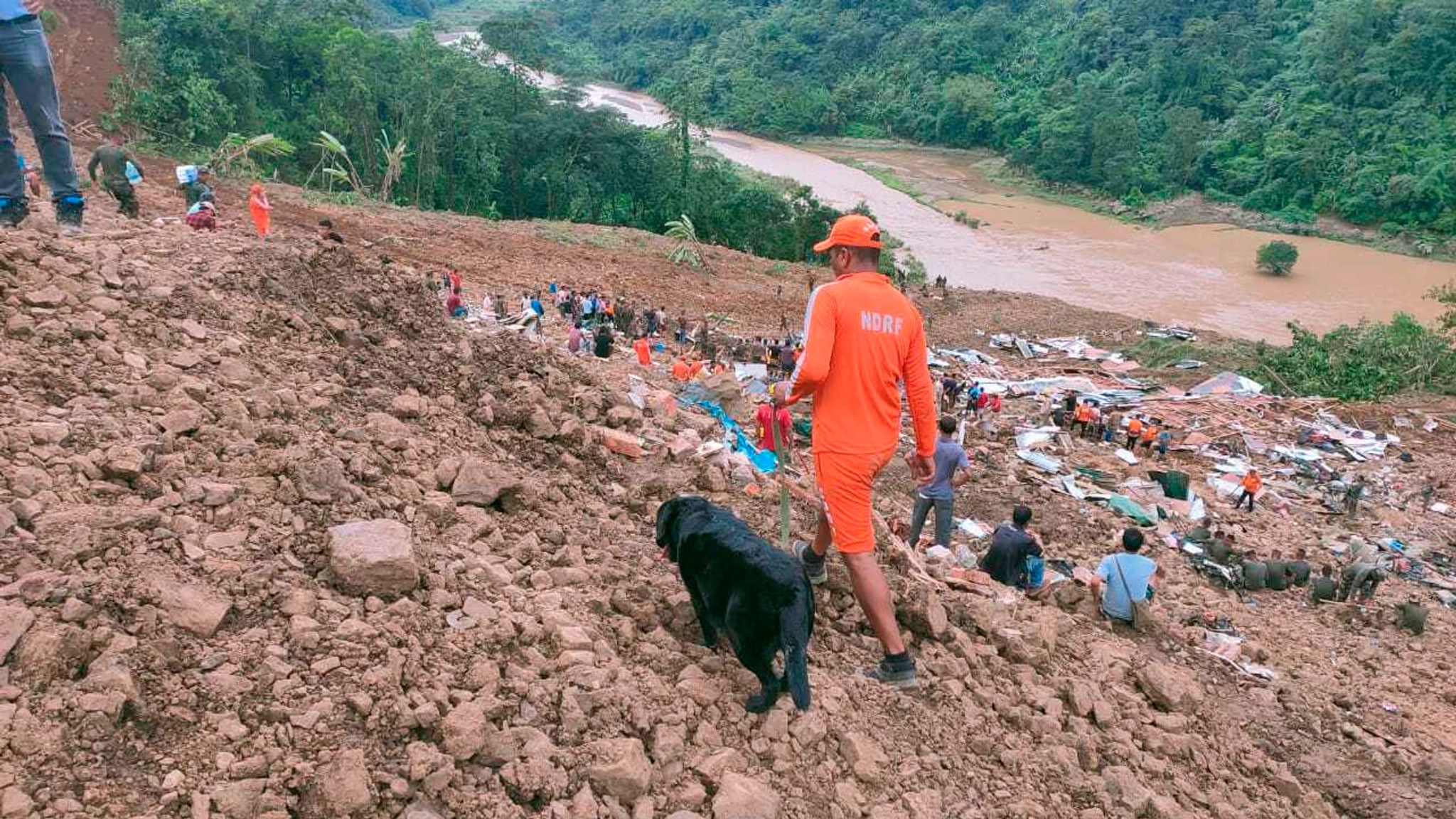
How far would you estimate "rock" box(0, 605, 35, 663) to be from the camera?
1.90 m

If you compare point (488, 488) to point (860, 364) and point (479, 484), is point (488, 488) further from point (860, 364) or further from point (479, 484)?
point (860, 364)

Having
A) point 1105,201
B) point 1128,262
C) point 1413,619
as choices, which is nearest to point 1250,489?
point 1413,619

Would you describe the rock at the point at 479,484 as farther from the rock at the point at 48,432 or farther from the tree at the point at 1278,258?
the tree at the point at 1278,258

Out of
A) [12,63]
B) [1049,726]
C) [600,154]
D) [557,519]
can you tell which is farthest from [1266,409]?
[600,154]

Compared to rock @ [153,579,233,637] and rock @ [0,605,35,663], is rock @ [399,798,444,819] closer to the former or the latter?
rock @ [153,579,233,637]

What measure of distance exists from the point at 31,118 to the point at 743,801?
4493 mm

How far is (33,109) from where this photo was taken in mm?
4051

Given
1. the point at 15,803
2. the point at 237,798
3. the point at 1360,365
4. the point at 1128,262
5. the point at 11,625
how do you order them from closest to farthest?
1. the point at 15,803
2. the point at 237,798
3. the point at 11,625
4. the point at 1360,365
5. the point at 1128,262

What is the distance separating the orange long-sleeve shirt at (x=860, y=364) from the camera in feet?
8.91

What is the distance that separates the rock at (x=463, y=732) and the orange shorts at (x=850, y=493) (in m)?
1.22

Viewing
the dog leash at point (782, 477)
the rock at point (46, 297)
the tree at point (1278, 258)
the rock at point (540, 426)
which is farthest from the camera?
the tree at point (1278, 258)

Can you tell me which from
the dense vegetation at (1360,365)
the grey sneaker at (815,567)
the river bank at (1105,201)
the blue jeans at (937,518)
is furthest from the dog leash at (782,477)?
the river bank at (1105,201)

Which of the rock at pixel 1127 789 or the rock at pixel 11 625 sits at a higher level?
the rock at pixel 11 625

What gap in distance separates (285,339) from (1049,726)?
3448mm
